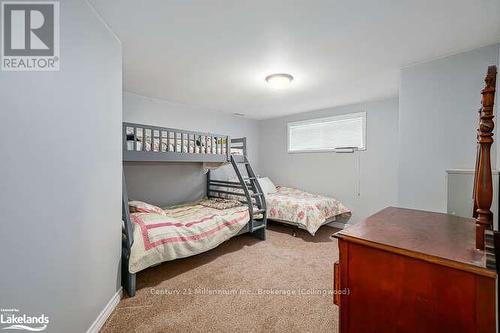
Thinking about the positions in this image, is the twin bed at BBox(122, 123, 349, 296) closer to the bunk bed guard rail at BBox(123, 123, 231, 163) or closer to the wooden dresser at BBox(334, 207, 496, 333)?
the bunk bed guard rail at BBox(123, 123, 231, 163)

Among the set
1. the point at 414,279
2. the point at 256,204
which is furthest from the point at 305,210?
the point at 414,279

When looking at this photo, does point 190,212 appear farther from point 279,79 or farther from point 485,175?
point 485,175

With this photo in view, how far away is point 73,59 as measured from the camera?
1272mm

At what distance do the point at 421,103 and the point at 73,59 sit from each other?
2.98 m

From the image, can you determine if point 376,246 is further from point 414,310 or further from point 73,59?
point 73,59

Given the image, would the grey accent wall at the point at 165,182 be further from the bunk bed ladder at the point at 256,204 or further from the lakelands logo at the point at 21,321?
the lakelands logo at the point at 21,321

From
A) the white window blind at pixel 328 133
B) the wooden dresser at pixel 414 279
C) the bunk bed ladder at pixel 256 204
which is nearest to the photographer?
the wooden dresser at pixel 414 279

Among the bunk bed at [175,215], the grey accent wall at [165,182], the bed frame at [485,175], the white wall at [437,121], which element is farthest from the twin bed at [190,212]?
the bed frame at [485,175]

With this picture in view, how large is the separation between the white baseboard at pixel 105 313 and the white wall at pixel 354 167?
3539 mm

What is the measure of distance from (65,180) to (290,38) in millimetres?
1911

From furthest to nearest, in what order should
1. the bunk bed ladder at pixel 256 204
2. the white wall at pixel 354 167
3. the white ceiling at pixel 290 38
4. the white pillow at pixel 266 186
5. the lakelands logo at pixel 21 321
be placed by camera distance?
the white pillow at pixel 266 186, the white wall at pixel 354 167, the bunk bed ladder at pixel 256 204, the white ceiling at pixel 290 38, the lakelands logo at pixel 21 321
